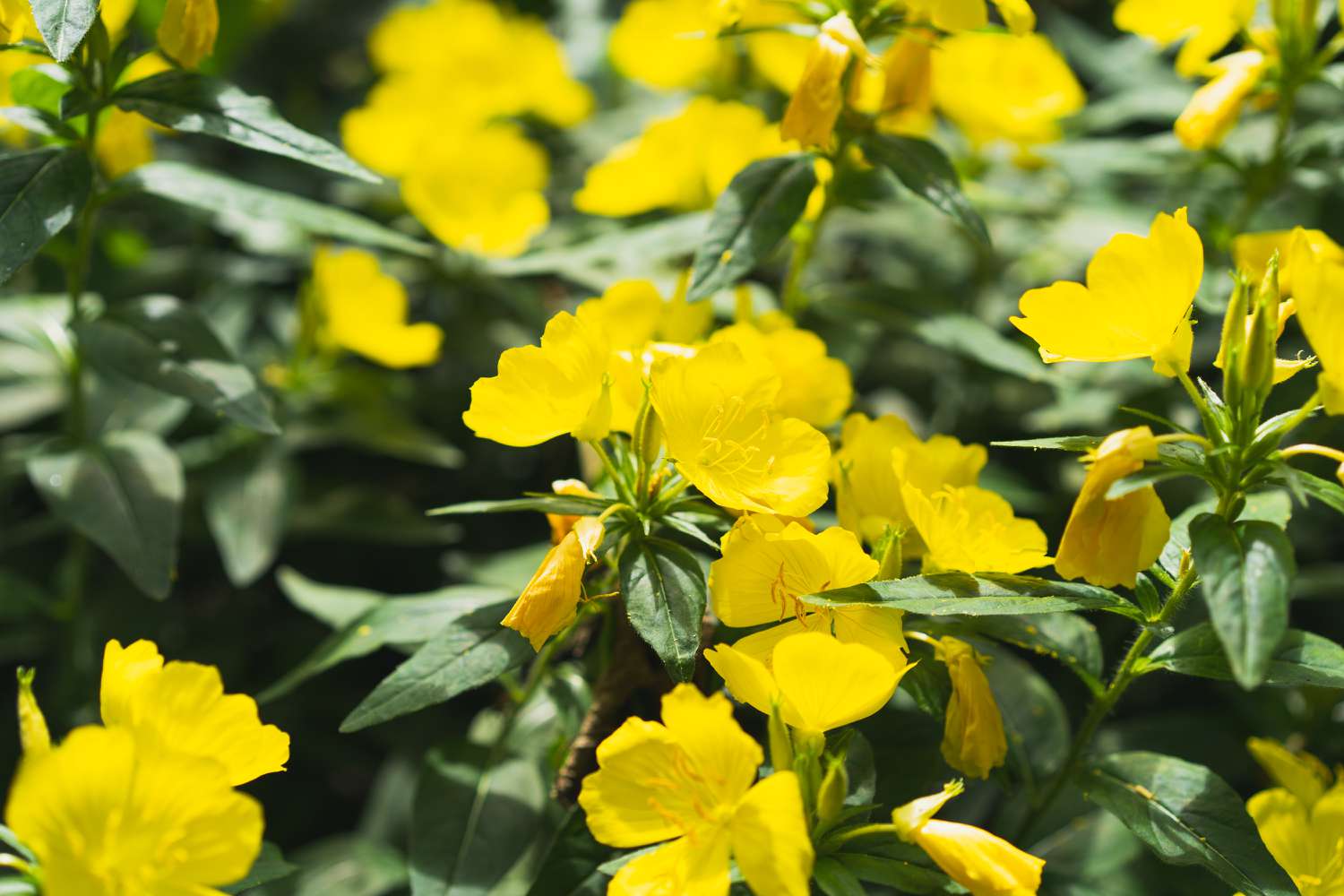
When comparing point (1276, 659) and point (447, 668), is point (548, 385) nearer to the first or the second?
point (447, 668)

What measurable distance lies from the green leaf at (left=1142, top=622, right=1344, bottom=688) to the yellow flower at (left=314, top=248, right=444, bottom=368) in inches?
46.6

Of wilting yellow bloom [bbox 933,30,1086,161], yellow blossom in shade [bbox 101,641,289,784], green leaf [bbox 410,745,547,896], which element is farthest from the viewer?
wilting yellow bloom [bbox 933,30,1086,161]

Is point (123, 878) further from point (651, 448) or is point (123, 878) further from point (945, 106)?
point (945, 106)

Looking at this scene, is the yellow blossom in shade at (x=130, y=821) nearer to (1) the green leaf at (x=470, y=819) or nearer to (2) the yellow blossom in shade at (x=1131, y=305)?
(1) the green leaf at (x=470, y=819)

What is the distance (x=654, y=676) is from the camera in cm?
130

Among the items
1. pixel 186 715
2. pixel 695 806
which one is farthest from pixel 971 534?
pixel 186 715

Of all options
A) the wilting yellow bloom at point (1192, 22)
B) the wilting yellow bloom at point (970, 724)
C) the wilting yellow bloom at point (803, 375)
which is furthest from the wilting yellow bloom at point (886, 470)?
the wilting yellow bloom at point (1192, 22)

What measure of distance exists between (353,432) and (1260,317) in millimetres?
1403

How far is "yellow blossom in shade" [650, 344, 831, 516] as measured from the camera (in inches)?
45.0

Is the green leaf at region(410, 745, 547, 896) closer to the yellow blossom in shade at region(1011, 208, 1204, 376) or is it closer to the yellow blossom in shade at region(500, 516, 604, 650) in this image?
the yellow blossom in shade at region(500, 516, 604, 650)

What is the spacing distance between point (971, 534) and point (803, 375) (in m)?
0.28

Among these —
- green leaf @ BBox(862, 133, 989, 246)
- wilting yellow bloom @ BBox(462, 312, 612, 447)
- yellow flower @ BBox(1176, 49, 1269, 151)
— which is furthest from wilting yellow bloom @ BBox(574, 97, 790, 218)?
wilting yellow bloom @ BBox(462, 312, 612, 447)

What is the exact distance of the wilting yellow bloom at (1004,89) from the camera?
2.09 metres

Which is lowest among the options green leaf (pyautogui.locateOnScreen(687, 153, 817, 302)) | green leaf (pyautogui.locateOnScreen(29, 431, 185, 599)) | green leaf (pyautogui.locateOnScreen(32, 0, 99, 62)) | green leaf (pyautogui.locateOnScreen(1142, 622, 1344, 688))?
green leaf (pyautogui.locateOnScreen(29, 431, 185, 599))
